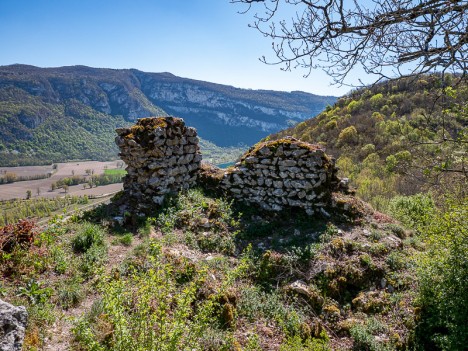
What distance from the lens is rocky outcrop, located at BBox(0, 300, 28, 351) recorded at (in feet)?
8.67

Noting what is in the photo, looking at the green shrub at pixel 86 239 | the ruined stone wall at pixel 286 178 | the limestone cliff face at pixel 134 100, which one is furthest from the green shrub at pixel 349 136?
the limestone cliff face at pixel 134 100

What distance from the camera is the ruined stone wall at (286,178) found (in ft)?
26.3

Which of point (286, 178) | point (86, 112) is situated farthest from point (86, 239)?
point (86, 112)

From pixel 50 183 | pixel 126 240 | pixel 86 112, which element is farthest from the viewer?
pixel 86 112

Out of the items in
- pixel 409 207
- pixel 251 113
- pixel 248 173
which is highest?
pixel 251 113

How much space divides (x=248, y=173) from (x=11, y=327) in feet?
22.0

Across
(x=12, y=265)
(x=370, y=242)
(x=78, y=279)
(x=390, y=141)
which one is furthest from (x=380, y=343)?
(x=390, y=141)

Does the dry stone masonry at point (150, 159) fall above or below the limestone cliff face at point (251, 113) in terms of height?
below

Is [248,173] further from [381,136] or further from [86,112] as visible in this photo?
[86,112]

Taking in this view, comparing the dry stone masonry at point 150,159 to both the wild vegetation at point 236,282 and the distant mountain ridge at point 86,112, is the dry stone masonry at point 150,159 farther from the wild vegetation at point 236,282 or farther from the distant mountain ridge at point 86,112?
the distant mountain ridge at point 86,112

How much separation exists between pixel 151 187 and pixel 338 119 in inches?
1025

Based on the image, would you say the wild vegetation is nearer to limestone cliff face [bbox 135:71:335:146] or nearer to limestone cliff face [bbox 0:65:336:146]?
limestone cliff face [bbox 0:65:336:146]

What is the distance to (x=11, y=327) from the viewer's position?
274cm

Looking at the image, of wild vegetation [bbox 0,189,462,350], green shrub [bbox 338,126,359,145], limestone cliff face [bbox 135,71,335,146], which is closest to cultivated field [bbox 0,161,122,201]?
green shrub [bbox 338,126,359,145]
